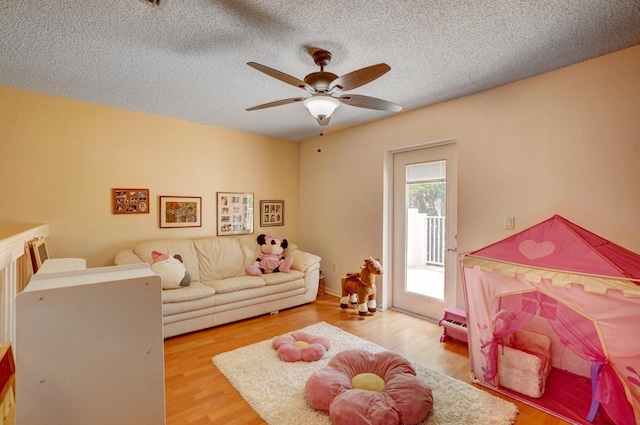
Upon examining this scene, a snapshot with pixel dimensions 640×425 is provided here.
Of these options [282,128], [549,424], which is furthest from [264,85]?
[549,424]

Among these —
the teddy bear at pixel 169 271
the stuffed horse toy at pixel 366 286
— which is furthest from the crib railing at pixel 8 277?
the stuffed horse toy at pixel 366 286

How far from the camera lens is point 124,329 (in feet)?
3.31

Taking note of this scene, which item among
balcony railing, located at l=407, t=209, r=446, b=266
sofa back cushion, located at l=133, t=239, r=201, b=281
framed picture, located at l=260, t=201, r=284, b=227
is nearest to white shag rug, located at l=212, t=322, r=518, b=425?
balcony railing, located at l=407, t=209, r=446, b=266

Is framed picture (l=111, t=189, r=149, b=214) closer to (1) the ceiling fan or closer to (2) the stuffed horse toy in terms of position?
(1) the ceiling fan

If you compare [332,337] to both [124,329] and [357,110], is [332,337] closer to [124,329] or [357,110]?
[124,329]

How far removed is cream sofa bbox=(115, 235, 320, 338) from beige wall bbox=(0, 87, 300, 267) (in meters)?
0.31

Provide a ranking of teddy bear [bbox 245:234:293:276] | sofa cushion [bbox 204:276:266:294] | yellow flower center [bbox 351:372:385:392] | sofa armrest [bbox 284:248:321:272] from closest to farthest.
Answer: yellow flower center [bbox 351:372:385:392] → sofa cushion [bbox 204:276:266:294] → teddy bear [bbox 245:234:293:276] → sofa armrest [bbox 284:248:321:272]

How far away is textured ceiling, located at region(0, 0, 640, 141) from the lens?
172 centimetres

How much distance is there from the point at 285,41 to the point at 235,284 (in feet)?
8.62

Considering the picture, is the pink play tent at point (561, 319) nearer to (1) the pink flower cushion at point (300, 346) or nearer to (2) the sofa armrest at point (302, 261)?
(1) the pink flower cushion at point (300, 346)

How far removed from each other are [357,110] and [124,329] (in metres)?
3.12

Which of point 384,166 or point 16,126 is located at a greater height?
point 16,126

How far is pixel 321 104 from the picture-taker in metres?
2.08

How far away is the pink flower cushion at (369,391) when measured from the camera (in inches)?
66.7
